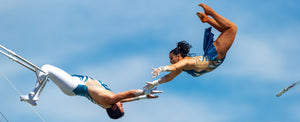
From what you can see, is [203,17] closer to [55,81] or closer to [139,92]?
[139,92]

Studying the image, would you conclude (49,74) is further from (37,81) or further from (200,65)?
(200,65)

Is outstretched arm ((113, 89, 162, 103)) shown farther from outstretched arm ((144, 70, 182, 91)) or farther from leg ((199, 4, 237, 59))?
leg ((199, 4, 237, 59))

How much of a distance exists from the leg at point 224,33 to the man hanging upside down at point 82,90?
1.94 meters

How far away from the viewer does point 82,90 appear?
41.2 feet

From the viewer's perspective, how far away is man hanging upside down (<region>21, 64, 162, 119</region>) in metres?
12.2

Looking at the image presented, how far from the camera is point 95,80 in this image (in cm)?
1287

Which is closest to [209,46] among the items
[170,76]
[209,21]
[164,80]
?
[209,21]

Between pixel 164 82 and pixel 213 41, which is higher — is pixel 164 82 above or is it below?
below

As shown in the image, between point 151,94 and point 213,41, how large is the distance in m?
1.78

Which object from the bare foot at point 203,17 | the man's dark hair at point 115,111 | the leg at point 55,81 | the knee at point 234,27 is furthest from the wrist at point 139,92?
the knee at point 234,27

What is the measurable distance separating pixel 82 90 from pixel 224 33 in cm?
323

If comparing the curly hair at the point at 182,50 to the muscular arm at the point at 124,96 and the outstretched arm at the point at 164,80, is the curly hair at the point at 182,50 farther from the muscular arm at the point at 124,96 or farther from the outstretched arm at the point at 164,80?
the muscular arm at the point at 124,96

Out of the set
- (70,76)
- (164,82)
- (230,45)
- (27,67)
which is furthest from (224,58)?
(27,67)

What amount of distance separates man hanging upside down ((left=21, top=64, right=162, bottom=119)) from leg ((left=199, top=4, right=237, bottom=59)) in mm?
1938
